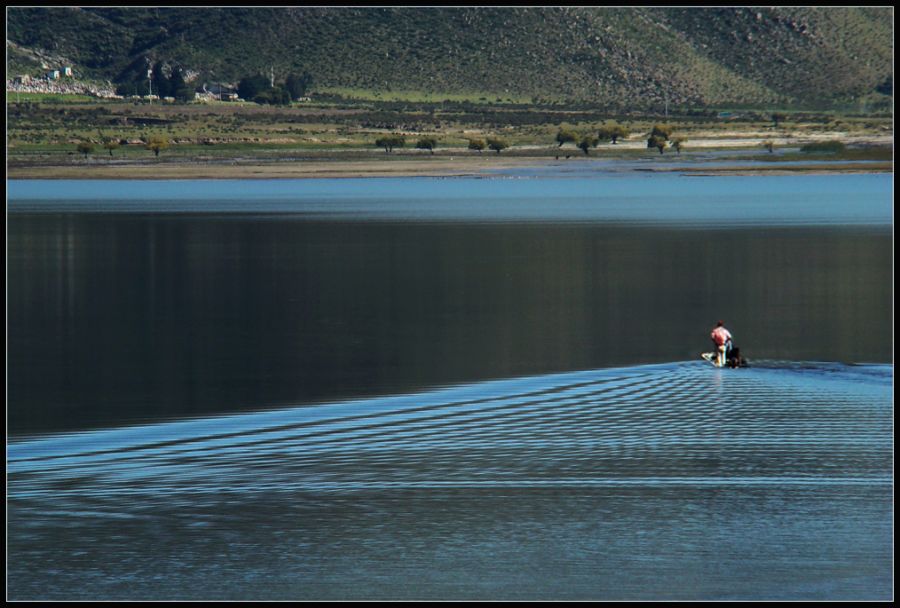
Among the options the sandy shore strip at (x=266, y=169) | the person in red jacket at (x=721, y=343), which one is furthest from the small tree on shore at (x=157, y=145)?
the person in red jacket at (x=721, y=343)

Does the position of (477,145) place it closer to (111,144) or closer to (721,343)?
(111,144)

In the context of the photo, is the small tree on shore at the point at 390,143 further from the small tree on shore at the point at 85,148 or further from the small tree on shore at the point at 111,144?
the small tree on shore at the point at 85,148

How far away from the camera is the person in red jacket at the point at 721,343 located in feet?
86.1

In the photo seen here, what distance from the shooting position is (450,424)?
68.9ft

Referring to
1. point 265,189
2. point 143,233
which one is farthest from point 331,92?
point 143,233

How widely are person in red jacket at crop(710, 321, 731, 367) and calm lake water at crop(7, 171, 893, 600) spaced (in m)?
0.39

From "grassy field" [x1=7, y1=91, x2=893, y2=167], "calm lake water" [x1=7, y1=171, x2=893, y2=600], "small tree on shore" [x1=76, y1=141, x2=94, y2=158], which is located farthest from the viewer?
"grassy field" [x1=7, y1=91, x2=893, y2=167]

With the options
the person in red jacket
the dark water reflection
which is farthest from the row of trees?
the person in red jacket

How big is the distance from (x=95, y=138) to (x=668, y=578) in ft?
381

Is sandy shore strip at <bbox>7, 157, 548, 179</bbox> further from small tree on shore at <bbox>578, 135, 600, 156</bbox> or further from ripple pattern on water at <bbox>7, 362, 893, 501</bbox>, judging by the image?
ripple pattern on water at <bbox>7, 362, 893, 501</bbox>

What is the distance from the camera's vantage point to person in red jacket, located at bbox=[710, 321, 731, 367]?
86.1 feet

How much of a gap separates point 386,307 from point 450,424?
1500cm

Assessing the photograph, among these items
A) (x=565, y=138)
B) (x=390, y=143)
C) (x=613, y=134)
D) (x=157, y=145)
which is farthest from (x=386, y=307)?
(x=613, y=134)

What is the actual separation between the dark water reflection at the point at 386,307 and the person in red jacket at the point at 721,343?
1190 mm
